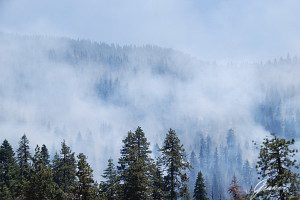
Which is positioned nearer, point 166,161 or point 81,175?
point 81,175

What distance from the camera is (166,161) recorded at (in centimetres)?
4525

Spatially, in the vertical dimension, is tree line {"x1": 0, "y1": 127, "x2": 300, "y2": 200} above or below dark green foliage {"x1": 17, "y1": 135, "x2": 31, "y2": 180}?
below

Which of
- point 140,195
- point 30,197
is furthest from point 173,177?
point 30,197

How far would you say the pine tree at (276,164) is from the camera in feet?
98.8

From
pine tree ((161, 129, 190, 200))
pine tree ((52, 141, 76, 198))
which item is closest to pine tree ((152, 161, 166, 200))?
pine tree ((161, 129, 190, 200))

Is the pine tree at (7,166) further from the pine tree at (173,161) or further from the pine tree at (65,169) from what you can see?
the pine tree at (173,161)

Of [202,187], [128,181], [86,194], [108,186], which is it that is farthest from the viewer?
[202,187]

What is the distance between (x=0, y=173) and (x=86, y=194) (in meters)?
31.9

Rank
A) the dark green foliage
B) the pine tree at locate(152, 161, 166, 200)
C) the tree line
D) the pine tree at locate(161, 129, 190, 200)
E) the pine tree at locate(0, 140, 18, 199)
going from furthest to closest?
1. the pine tree at locate(0, 140, 18, 199)
2. the dark green foliage
3. the pine tree at locate(152, 161, 166, 200)
4. the pine tree at locate(161, 129, 190, 200)
5. the tree line

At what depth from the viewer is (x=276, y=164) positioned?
3122 cm

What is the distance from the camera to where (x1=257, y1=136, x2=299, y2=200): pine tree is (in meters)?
30.1

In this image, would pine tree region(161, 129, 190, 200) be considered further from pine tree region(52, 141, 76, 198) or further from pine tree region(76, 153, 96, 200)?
pine tree region(52, 141, 76, 198)

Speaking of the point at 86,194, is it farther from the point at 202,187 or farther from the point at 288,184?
the point at 202,187

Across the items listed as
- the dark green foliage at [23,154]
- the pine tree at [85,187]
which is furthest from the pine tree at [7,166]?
the pine tree at [85,187]
